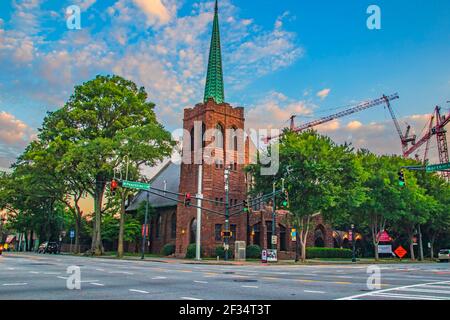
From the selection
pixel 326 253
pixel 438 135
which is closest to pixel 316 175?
pixel 326 253

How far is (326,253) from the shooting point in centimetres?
5731

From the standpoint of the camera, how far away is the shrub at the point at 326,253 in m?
55.1

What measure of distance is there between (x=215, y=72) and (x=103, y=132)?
57.9 feet

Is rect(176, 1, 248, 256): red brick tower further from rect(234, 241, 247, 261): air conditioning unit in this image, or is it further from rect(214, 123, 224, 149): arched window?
rect(234, 241, 247, 261): air conditioning unit

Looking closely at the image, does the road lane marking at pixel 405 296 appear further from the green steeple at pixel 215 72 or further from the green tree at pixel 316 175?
the green steeple at pixel 215 72

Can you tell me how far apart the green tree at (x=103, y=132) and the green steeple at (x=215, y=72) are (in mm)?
8597

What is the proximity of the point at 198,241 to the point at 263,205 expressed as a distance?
1121 centimetres

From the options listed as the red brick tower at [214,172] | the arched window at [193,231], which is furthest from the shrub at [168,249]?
the arched window at [193,231]

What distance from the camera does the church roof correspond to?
194 feet

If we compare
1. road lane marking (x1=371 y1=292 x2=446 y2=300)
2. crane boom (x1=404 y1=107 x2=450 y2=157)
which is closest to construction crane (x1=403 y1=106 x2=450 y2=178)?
crane boom (x1=404 y1=107 x2=450 y2=157)

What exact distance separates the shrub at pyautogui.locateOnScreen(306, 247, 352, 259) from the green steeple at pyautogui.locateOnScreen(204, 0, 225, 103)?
23072 mm
